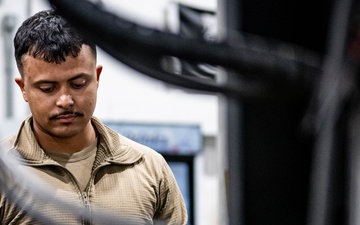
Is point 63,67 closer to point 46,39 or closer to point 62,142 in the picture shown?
point 46,39

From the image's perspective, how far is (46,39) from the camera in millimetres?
1051

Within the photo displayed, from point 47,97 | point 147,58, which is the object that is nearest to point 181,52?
point 147,58

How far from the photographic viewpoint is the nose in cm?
101

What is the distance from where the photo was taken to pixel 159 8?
12.1 ft

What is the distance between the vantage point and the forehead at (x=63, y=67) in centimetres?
101

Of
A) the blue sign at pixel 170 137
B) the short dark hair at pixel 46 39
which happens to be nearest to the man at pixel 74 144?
the short dark hair at pixel 46 39

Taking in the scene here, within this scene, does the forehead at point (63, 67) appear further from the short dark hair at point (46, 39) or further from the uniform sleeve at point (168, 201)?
the uniform sleeve at point (168, 201)

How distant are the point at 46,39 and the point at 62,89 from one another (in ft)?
0.28

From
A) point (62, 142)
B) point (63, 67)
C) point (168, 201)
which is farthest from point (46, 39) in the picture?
point (168, 201)

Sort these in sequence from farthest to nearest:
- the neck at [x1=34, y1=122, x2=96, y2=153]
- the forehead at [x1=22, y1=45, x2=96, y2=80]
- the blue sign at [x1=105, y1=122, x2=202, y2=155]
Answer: the blue sign at [x1=105, y1=122, x2=202, y2=155] → the neck at [x1=34, y1=122, x2=96, y2=153] → the forehead at [x1=22, y1=45, x2=96, y2=80]

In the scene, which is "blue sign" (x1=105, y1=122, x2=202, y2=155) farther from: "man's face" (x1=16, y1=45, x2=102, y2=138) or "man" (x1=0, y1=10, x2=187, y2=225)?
"man's face" (x1=16, y1=45, x2=102, y2=138)

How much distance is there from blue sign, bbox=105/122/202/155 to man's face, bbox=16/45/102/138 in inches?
141

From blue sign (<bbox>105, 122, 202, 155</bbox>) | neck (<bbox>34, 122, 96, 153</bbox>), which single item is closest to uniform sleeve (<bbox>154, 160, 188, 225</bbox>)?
neck (<bbox>34, 122, 96, 153</bbox>)

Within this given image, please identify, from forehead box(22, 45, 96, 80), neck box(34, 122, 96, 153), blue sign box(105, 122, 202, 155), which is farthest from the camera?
blue sign box(105, 122, 202, 155)
